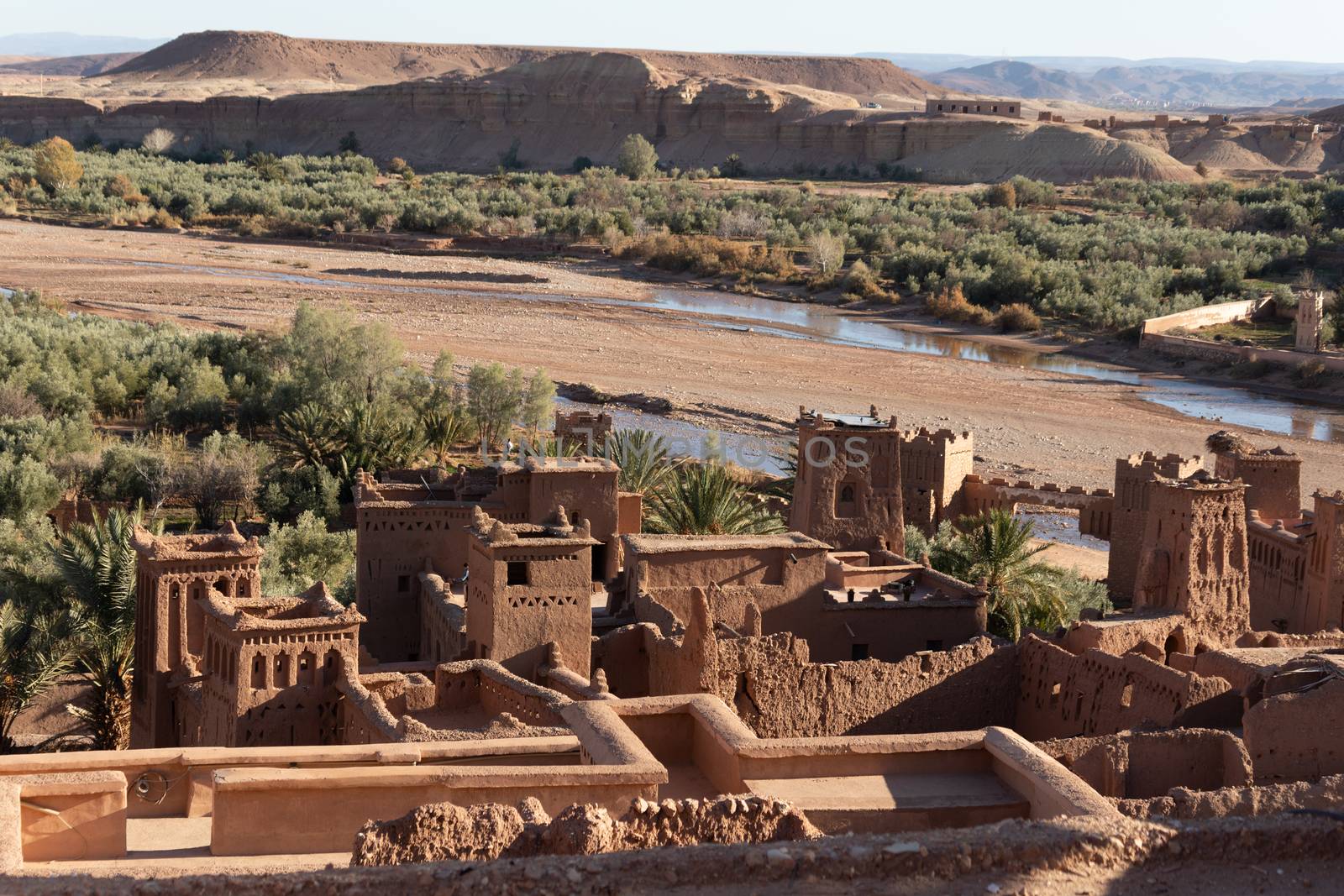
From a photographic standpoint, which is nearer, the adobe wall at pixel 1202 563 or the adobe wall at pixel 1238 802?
the adobe wall at pixel 1238 802

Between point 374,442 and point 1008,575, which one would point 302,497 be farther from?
point 1008,575

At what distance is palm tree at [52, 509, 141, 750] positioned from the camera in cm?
1510

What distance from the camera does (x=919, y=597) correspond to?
1728 cm

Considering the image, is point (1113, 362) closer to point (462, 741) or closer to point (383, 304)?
point (383, 304)

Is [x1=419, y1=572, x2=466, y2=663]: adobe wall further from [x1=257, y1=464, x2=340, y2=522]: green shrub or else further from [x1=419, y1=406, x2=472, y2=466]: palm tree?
[x1=419, y1=406, x2=472, y2=466]: palm tree

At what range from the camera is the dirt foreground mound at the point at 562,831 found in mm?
6898

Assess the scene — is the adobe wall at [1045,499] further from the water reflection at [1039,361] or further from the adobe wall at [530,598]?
the water reflection at [1039,361]

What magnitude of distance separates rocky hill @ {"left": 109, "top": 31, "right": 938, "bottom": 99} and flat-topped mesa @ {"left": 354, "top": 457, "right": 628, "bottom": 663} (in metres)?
140

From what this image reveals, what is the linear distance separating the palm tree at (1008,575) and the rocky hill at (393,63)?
451 feet

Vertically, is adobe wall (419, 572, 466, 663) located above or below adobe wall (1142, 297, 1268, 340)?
above

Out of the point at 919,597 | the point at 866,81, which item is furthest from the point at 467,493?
the point at 866,81

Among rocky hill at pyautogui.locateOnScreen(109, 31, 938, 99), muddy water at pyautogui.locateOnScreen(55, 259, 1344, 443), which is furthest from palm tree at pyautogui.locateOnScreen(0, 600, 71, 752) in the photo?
rocky hill at pyautogui.locateOnScreen(109, 31, 938, 99)

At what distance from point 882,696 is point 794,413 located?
2301 centimetres

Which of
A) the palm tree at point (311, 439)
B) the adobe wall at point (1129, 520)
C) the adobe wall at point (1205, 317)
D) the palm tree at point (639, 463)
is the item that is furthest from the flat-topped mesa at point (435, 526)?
the adobe wall at point (1205, 317)
